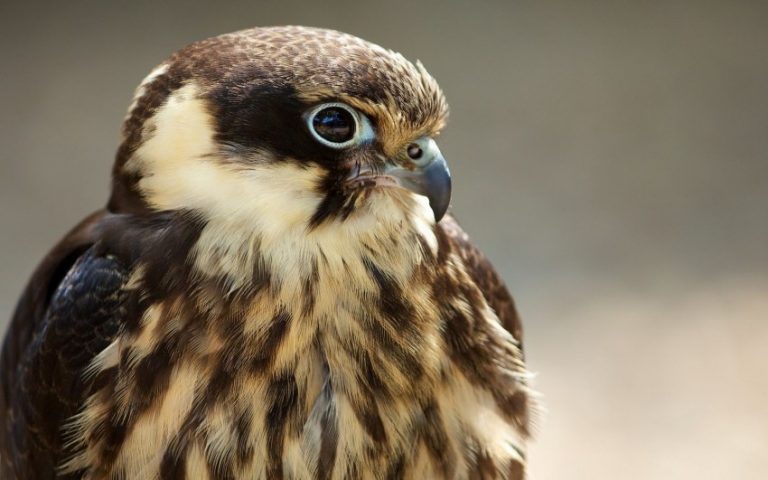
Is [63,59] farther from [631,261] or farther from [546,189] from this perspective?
[631,261]

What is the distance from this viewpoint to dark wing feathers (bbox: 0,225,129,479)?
1455 mm

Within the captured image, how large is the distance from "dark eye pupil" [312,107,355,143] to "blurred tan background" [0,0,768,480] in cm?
188

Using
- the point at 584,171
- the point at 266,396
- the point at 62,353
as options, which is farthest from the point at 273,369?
the point at 584,171

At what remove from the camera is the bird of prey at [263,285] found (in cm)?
137

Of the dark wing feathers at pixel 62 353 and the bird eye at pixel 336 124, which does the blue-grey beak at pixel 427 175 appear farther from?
the dark wing feathers at pixel 62 353

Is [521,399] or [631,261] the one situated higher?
[521,399]

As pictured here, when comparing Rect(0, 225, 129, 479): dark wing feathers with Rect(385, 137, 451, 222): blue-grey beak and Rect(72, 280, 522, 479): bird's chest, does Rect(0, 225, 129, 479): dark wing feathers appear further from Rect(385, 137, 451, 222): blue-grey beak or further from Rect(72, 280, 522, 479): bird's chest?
Rect(385, 137, 451, 222): blue-grey beak

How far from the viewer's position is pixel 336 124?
1.35 meters

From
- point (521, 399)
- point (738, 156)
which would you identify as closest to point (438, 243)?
point (521, 399)

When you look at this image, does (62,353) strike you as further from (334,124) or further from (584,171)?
(584,171)

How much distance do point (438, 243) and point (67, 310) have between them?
→ 1.76ft

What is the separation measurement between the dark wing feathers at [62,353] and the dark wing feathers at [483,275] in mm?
506

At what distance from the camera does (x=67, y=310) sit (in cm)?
149

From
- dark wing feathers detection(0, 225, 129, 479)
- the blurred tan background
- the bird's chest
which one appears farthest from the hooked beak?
the blurred tan background
